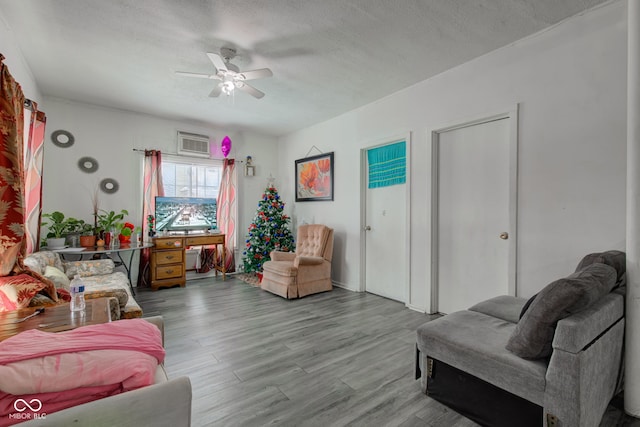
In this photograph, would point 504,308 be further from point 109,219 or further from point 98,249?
point 109,219

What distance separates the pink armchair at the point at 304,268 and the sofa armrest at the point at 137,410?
9.96ft

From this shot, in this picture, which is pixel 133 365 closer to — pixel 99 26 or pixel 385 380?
pixel 385 380

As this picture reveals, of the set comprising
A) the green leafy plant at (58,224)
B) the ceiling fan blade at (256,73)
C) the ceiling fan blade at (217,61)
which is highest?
the ceiling fan blade at (217,61)

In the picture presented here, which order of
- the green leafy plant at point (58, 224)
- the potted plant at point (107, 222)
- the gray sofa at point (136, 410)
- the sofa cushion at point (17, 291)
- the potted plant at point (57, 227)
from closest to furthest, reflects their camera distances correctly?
1. the gray sofa at point (136, 410)
2. the sofa cushion at point (17, 291)
3. the potted plant at point (57, 227)
4. the green leafy plant at point (58, 224)
5. the potted plant at point (107, 222)

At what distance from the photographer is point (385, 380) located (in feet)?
7.04

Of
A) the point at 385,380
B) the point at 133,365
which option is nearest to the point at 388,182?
the point at 385,380

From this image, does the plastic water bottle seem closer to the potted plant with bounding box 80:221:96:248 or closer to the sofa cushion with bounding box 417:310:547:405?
the sofa cushion with bounding box 417:310:547:405

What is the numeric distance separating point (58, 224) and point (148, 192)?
3.91ft

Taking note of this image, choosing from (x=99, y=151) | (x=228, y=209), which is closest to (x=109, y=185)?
(x=99, y=151)

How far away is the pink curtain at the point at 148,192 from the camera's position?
4.72 meters

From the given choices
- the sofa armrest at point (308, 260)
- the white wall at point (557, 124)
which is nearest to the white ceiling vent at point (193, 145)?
the sofa armrest at point (308, 260)

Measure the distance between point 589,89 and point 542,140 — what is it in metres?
0.44

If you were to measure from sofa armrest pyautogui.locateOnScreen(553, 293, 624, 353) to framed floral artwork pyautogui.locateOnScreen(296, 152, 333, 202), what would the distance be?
3602mm

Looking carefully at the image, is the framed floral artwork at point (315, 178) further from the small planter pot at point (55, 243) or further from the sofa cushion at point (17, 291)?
the sofa cushion at point (17, 291)
